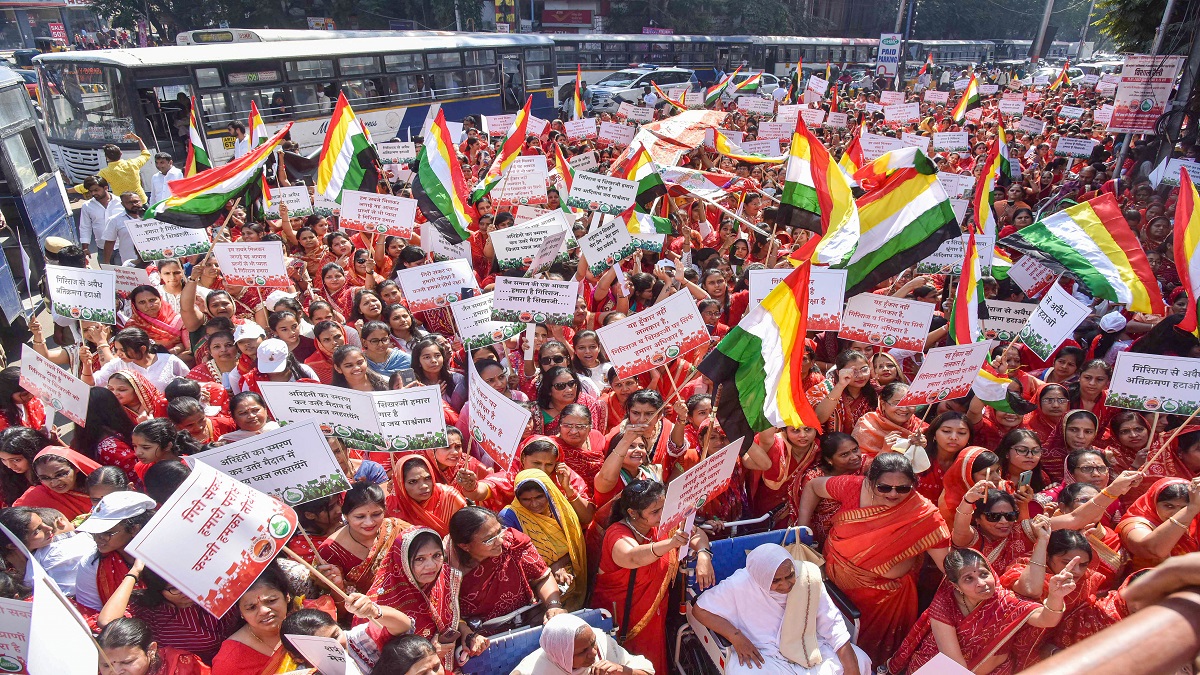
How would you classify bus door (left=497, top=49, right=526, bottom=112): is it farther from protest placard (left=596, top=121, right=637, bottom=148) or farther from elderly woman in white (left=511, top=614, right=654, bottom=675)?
elderly woman in white (left=511, top=614, right=654, bottom=675)

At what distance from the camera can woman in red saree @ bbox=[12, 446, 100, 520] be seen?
332 cm

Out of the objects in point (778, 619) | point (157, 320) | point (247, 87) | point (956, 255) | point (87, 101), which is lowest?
point (778, 619)

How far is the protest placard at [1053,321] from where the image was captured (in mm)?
4371

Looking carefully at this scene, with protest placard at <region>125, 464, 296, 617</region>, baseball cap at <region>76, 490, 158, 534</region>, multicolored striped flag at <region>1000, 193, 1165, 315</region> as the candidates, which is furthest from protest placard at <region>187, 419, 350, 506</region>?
multicolored striped flag at <region>1000, 193, 1165, 315</region>

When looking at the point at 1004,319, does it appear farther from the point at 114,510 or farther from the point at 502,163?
the point at 114,510

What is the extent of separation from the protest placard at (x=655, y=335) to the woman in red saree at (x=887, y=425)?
1.03 meters

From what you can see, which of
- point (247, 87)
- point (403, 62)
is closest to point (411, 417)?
point (247, 87)

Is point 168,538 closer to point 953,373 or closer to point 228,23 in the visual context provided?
point 953,373

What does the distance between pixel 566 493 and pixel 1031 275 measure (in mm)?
5065

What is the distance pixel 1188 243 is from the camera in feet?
14.3

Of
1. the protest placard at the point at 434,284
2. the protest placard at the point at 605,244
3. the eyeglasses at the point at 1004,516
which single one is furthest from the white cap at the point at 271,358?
the eyeglasses at the point at 1004,516

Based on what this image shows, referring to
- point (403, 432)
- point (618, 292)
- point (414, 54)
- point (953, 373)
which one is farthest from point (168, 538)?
point (414, 54)

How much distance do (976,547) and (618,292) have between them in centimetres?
359

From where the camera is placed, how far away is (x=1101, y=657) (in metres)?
0.66
